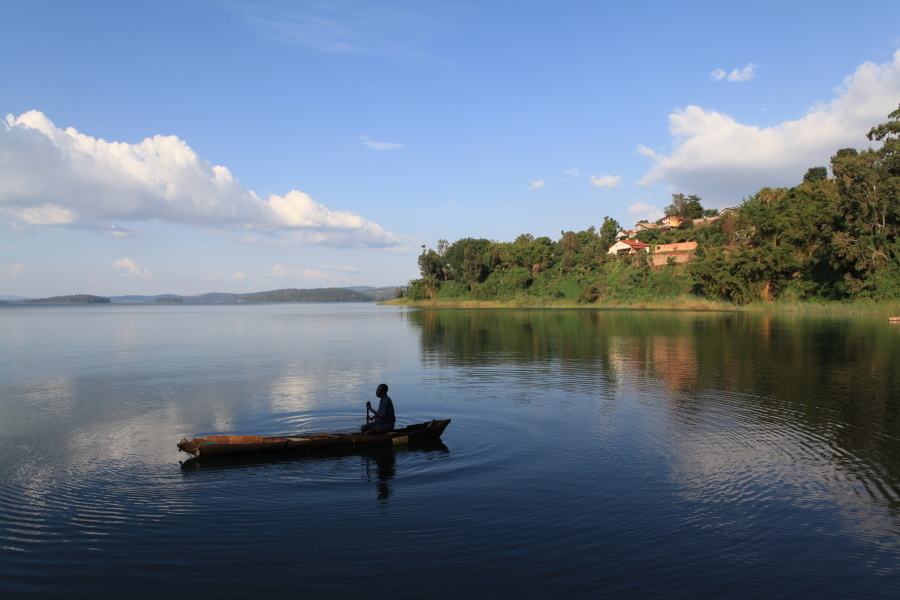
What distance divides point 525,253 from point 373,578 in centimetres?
14228

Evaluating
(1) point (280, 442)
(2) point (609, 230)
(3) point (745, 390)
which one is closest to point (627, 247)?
(2) point (609, 230)

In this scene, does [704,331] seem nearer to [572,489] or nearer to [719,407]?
[719,407]

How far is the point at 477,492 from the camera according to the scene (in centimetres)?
1305

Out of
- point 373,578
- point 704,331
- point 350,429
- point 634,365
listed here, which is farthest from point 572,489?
point 704,331

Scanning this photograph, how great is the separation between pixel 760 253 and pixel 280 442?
9211cm

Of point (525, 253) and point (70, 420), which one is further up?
point (525, 253)

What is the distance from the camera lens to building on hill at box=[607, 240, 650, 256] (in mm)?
129425

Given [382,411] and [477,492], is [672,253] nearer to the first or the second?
[382,411]

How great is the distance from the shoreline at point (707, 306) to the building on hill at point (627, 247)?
15528 mm

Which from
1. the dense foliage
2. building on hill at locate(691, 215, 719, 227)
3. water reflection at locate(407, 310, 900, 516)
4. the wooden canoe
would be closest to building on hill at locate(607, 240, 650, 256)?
the dense foliage

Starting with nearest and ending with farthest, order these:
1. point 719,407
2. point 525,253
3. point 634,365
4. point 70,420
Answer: point 70,420 < point 719,407 < point 634,365 < point 525,253

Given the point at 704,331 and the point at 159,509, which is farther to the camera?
the point at 704,331

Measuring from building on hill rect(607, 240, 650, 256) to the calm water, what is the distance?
10416cm

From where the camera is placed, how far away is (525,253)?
149 metres
